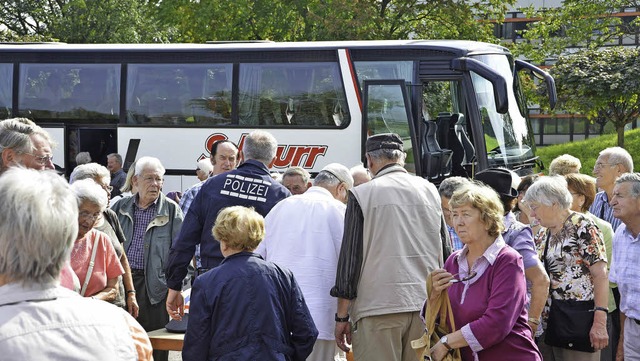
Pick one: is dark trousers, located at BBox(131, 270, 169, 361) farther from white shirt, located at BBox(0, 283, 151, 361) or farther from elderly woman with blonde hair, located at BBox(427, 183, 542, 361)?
white shirt, located at BBox(0, 283, 151, 361)

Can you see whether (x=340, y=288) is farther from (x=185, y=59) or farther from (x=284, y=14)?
(x=284, y=14)

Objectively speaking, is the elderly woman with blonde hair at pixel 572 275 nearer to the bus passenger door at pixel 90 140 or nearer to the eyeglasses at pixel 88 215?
the eyeglasses at pixel 88 215

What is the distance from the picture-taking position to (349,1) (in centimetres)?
2605

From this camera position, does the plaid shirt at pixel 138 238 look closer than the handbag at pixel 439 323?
No

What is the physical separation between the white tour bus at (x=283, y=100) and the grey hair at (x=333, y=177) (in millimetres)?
7842

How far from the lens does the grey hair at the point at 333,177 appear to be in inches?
281

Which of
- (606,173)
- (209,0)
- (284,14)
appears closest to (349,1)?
(284,14)

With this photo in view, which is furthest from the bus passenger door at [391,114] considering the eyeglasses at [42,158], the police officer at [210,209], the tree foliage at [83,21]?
the tree foliage at [83,21]

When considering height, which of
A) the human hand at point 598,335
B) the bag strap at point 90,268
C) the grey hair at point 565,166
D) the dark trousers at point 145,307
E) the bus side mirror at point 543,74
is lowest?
the dark trousers at point 145,307

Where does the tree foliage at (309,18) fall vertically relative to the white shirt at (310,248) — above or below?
above

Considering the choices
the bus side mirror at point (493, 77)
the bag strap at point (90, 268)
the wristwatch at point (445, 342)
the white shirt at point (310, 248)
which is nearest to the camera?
the wristwatch at point (445, 342)

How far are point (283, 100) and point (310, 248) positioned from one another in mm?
10325

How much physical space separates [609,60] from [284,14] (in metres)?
9.13

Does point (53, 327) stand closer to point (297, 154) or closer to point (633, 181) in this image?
point (633, 181)
